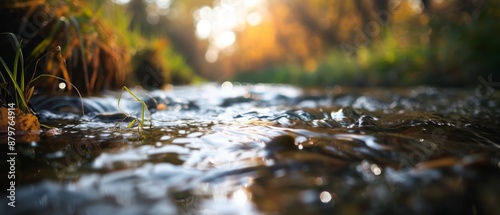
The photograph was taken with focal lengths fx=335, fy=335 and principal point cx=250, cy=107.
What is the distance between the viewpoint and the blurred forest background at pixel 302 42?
222 centimetres

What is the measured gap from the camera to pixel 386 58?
7434mm

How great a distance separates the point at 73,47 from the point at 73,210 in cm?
201

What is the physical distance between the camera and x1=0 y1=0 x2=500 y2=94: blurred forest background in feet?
7.30

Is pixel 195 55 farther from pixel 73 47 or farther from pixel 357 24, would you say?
pixel 73 47

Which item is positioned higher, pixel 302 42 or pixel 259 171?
pixel 302 42

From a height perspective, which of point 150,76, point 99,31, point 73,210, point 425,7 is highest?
point 425,7

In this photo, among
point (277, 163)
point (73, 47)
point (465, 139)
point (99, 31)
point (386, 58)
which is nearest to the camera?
point (277, 163)

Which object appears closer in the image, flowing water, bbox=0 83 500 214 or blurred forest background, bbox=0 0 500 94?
flowing water, bbox=0 83 500 214

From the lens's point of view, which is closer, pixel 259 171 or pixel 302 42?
pixel 259 171

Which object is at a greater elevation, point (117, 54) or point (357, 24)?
point (357, 24)

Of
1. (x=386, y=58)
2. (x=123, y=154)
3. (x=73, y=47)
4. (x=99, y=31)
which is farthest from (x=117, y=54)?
(x=386, y=58)

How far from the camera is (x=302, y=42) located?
610 inches

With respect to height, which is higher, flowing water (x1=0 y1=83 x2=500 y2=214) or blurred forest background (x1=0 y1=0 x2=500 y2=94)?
blurred forest background (x1=0 y1=0 x2=500 y2=94)

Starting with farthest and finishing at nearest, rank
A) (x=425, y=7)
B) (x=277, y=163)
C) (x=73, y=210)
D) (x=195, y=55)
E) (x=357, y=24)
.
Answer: (x=195, y=55) → (x=357, y=24) → (x=425, y=7) → (x=277, y=163) → (x=73, y=210)
